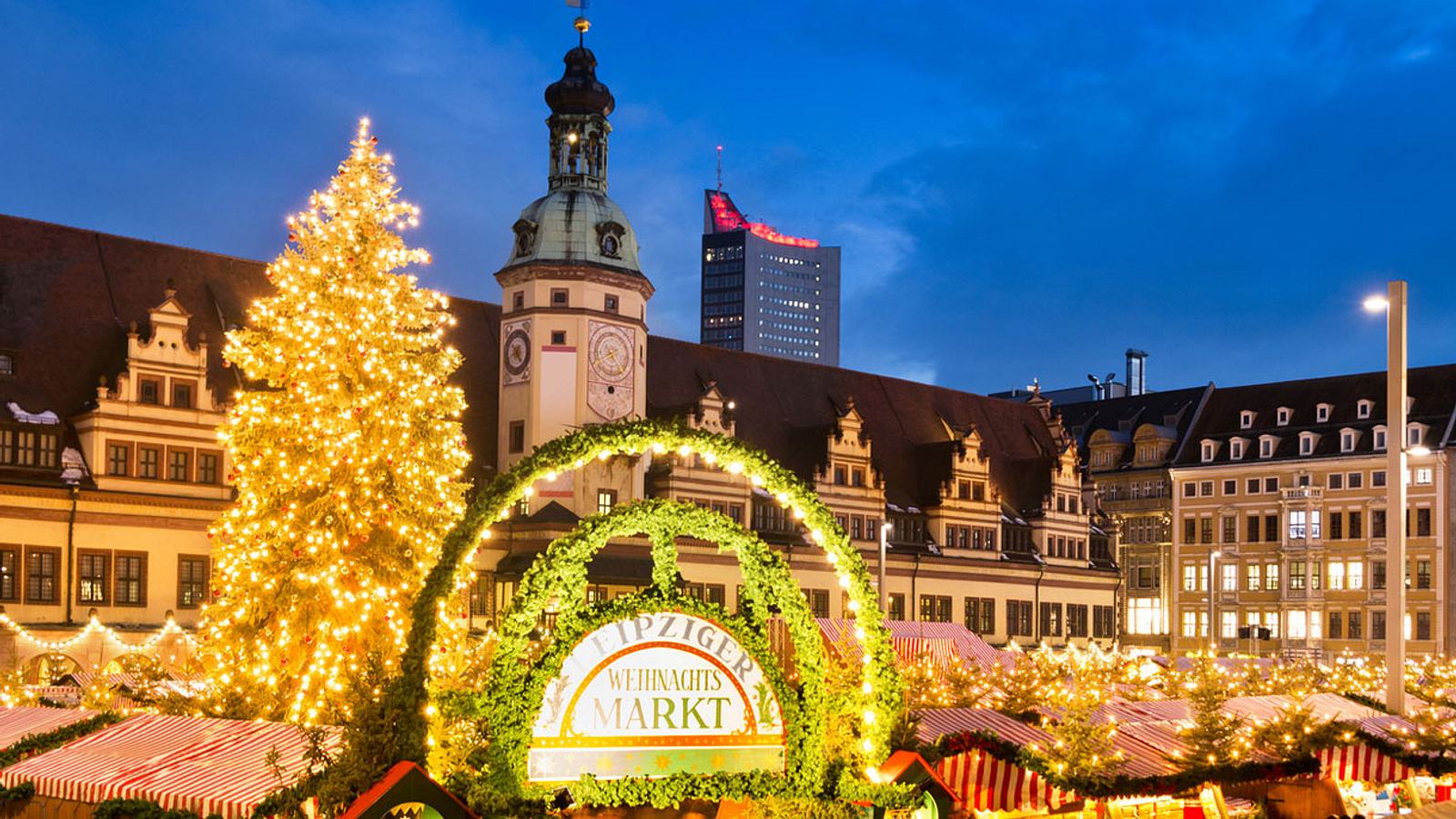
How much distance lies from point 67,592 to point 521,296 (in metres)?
16.7

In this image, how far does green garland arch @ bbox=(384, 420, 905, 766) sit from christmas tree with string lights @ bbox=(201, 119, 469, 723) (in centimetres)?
1329

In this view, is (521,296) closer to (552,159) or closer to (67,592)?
(552,159)

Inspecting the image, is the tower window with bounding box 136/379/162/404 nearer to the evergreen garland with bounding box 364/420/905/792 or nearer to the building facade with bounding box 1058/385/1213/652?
the evergreen garland with bounding box 364/420/905/792

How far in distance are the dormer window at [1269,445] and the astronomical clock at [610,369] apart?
129ft

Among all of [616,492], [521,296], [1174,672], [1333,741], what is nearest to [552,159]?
[521,296]

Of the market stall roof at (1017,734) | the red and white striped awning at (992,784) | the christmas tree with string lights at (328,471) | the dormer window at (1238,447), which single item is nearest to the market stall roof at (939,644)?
the christmas tree with string lights at (328,471)

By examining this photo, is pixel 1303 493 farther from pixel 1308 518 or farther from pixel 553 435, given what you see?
pixel 553 435

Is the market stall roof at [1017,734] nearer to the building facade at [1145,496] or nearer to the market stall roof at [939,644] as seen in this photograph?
the market stall roof at [939,644]

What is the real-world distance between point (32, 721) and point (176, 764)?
12.7ft

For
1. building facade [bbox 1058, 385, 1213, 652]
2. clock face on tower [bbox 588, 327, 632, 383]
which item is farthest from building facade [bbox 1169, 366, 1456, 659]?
clock face on tower [bbox 588, 327, 632, 383]

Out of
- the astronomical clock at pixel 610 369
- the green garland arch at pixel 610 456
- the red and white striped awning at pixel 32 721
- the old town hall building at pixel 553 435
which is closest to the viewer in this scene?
the green garland arch at pixel 610 456

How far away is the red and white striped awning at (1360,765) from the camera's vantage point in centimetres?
2177

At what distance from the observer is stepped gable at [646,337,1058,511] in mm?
62844

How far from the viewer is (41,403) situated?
45312 millimetres
